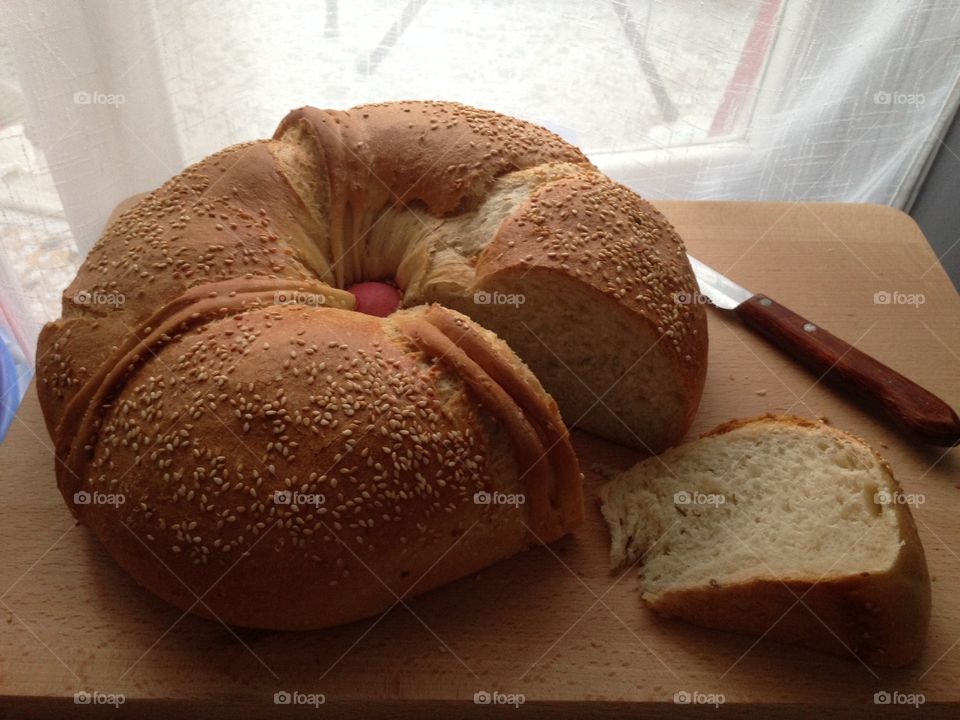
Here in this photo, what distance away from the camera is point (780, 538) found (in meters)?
1.53

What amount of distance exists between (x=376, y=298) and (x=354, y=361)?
441mm

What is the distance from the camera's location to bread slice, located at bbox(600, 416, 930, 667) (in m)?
1.43

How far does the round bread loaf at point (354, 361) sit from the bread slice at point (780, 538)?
0.15 m

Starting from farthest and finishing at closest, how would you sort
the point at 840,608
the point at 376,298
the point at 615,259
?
the point at 376,298 < the point at 615,259 < the point at 840,608

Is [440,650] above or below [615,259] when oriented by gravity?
below

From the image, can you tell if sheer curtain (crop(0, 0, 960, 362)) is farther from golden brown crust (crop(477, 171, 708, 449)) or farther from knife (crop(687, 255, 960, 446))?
golden brown crust (crop(477, 171, 708, 449))

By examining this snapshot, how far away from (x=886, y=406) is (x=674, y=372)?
544 millimetres

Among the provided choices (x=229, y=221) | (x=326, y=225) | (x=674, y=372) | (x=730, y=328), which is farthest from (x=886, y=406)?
(x=229, y=221)

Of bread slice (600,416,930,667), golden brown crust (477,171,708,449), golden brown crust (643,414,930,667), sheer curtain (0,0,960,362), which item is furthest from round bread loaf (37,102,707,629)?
sheer curtain (0,0,960,362)

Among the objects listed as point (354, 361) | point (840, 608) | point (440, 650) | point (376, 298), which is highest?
point (354, 361)

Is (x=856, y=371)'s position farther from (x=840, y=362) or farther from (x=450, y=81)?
(x=450, y=81)

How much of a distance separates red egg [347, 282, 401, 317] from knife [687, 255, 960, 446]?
0.82 metres

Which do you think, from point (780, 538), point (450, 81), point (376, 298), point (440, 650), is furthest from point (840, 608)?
point (450, 81)

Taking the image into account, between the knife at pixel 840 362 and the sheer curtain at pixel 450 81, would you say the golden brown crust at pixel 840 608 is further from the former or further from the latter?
the sheer curtain at pixel 450 81
